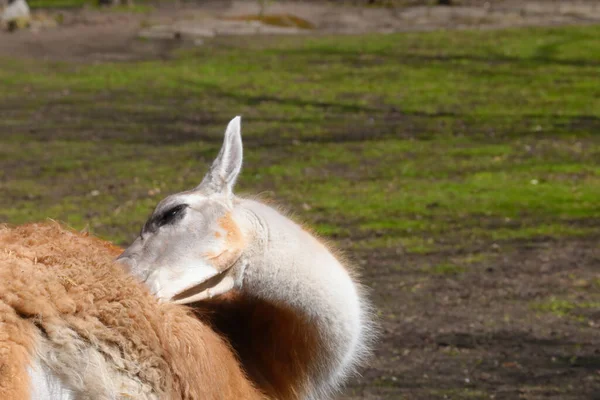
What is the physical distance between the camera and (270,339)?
151 inches

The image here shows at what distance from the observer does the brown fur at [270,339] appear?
3771 mm

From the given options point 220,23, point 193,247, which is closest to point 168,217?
point 193,247

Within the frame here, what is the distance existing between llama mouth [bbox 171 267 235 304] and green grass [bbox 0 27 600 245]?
131 inches

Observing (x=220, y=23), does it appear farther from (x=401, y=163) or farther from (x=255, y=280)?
(x=255, y=280)

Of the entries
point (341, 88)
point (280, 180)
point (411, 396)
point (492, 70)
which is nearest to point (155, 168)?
point (280, 180)

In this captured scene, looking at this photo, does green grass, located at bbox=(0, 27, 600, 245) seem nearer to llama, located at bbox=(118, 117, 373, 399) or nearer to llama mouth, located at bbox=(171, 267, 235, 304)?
llama, located at bbox=(118, 117, 373, 399)

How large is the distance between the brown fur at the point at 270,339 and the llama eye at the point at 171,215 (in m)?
0.33

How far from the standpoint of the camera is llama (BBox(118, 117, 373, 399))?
3672 mm

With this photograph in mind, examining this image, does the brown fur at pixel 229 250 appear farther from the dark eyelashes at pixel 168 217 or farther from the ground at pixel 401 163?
the ground at pixel 401 163

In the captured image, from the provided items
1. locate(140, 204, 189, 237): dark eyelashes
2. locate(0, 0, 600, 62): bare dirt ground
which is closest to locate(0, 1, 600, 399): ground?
locate(0, 0, 600, 62): bare dirt ground

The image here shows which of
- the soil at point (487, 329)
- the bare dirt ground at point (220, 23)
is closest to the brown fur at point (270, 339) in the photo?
the soil at point (487, 329)

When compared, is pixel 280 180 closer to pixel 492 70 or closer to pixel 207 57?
pixel 492 70

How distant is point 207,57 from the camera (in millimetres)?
18672

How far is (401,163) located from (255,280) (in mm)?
7474
